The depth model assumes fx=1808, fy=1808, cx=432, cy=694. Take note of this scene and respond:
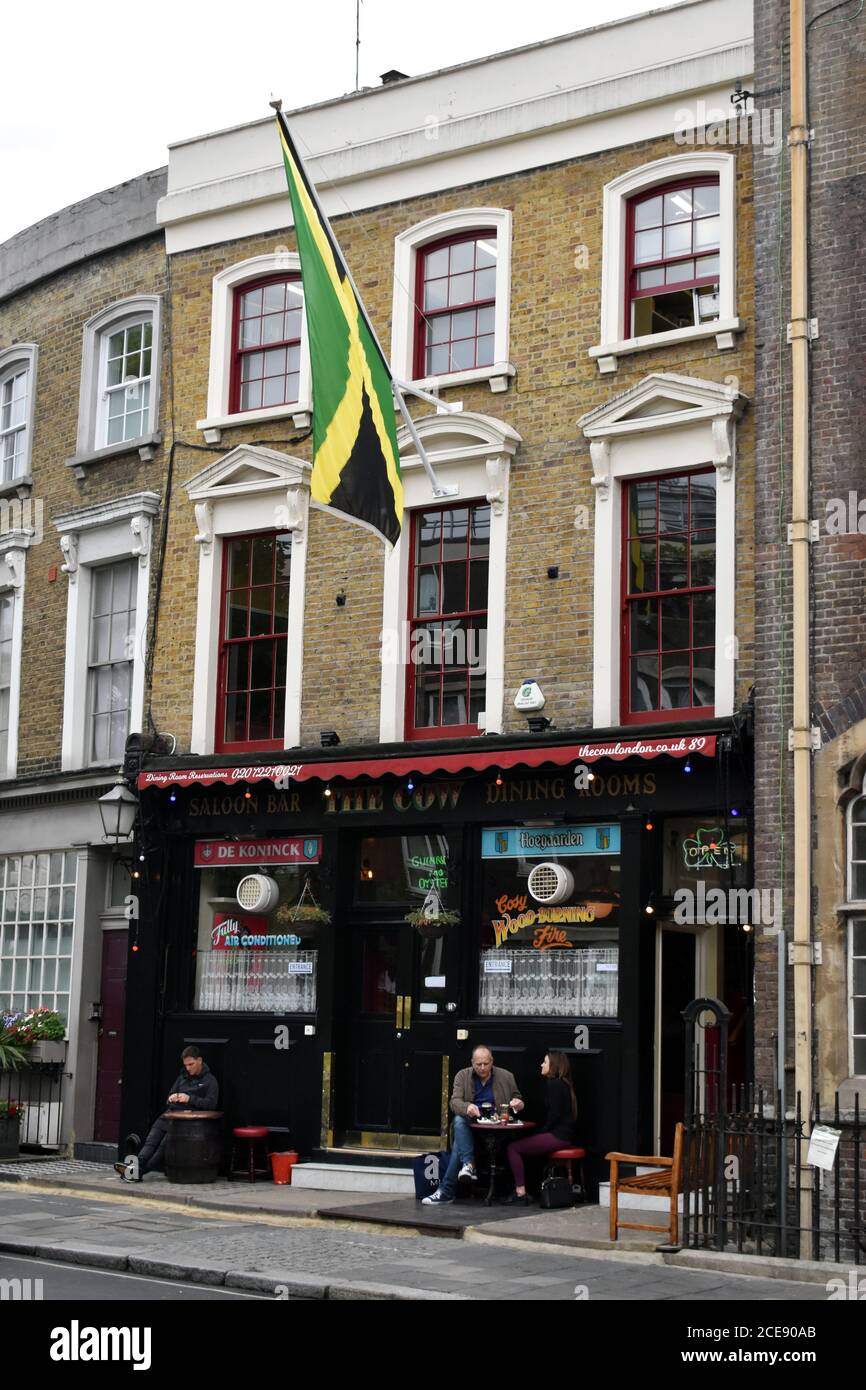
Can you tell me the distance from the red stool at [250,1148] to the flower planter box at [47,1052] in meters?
3.28

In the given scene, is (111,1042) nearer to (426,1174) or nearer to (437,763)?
(426,1174)

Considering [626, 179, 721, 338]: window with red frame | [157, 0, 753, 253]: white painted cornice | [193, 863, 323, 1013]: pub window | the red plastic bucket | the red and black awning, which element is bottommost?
the red plastic bucket

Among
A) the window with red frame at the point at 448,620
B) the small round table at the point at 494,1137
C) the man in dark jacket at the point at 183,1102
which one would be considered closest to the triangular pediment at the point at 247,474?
the window with red frame at the point at 448,620

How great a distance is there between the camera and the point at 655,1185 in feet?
Answer: 44.9

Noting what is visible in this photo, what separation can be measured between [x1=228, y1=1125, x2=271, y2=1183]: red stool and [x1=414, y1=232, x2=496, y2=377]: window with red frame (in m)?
7.88

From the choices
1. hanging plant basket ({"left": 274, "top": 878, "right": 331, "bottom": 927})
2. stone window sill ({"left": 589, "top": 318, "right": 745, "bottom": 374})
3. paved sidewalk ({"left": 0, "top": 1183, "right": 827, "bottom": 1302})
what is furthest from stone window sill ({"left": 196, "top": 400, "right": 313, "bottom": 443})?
paved sidewalk ({"left": 0, "top": 1183, "right": 827, "bottom": 1302})

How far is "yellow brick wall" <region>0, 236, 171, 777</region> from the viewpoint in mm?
21516

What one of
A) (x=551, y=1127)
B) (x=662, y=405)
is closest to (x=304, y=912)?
(x=551, y=1127)

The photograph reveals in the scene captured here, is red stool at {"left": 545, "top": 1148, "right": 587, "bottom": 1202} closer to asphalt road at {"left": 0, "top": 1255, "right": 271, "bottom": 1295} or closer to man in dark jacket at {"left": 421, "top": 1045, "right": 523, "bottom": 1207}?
man in dark jacket at {"left": 421, "top": 1045, "right": 523, "bottom": 1207}

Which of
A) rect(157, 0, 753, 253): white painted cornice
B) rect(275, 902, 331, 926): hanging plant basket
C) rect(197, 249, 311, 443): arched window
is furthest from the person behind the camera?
rect(197, 249, 311, 443): arched window

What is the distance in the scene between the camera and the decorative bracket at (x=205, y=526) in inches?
786

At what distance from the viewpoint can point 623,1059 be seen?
16.1 meters

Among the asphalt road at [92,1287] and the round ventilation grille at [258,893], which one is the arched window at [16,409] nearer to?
the round ventilation grille at [258,893]
